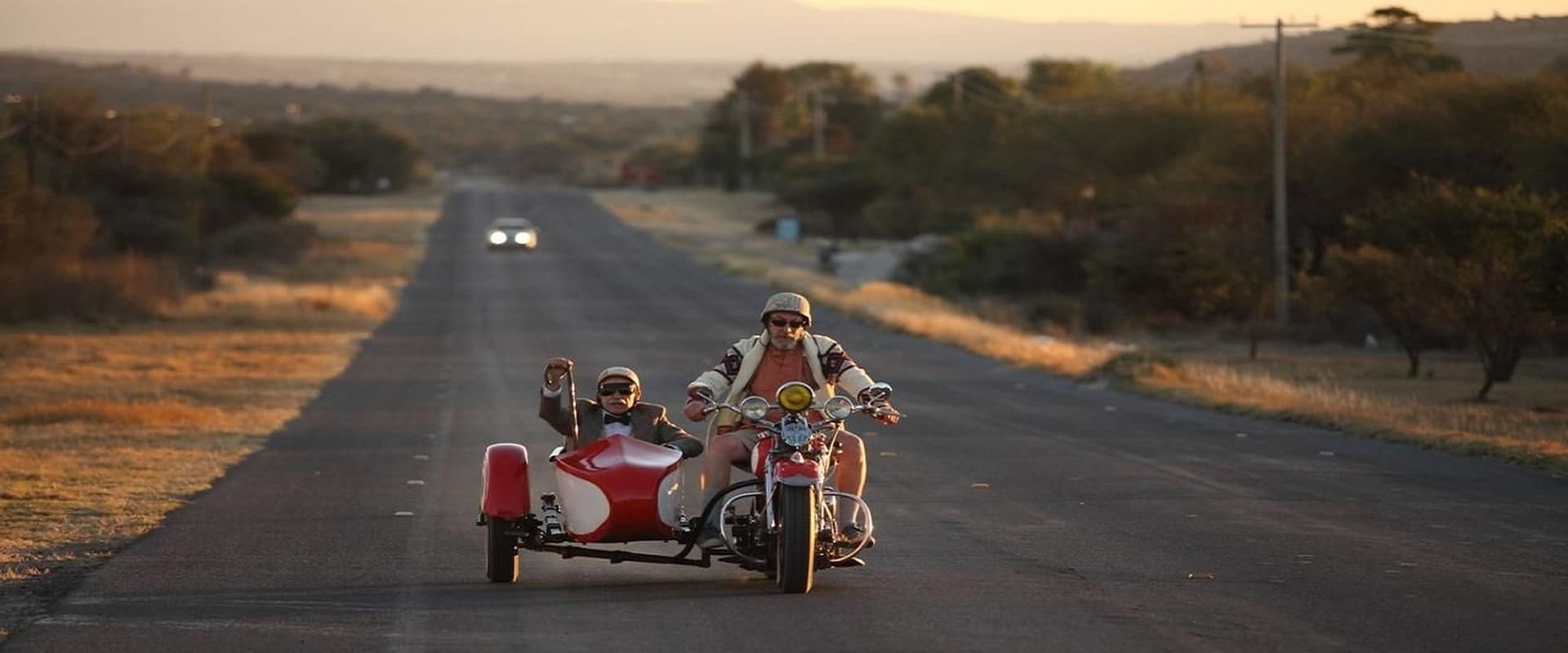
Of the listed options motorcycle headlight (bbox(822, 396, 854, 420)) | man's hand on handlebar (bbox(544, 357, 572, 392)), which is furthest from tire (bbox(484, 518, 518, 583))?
motorcycle headlight (bbox(822, 396, 854, 420))

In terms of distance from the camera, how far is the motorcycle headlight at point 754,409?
35.5ft

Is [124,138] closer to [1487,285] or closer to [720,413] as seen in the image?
[1487,285]

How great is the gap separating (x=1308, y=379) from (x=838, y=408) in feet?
89.8

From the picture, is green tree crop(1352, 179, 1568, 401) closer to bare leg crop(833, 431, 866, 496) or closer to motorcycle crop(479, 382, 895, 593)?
bare leg crop(833, 431, 866, 496)

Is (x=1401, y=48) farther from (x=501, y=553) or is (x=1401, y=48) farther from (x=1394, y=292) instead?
(x=501, y=553)

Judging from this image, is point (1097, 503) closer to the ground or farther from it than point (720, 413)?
closer to the ground

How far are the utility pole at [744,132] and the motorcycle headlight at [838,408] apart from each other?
139 m

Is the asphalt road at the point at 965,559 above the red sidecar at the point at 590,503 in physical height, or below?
below

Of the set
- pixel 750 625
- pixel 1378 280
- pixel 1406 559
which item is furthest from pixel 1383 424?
pixel 1378 280

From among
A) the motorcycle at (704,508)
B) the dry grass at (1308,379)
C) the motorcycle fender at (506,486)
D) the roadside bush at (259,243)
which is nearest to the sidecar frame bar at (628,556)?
the motorcycle at (704,508)

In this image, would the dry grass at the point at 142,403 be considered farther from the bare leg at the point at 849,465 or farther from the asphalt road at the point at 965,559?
the bare leg at the point at 849,465

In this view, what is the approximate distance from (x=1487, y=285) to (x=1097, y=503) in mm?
19607

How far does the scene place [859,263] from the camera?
7844cm

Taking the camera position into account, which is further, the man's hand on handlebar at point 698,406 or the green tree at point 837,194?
the green tree at point 837,194
